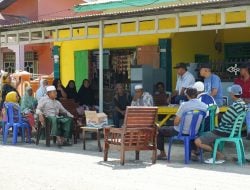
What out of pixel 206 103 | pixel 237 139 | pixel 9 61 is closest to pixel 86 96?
pixel 206 103

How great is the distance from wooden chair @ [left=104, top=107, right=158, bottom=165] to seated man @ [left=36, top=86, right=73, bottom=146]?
2343mm

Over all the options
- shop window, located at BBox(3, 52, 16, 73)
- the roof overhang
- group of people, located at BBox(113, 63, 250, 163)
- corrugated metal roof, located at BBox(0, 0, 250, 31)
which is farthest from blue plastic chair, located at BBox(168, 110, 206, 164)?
shop window, located at BBox(3, 52, 16, 73)

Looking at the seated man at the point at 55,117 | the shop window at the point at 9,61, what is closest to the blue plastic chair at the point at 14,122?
the seated man at the point at 55,117

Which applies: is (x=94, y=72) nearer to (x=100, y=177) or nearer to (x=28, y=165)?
(x=28, y=165)

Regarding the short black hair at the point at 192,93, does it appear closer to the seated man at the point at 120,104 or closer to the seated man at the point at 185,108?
the seated man at the point at 185,108

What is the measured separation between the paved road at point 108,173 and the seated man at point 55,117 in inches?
35.5

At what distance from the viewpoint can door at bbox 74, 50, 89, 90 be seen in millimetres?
17609

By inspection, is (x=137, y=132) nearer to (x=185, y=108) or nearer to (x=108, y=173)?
(x=185, y=108)

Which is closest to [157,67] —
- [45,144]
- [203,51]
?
[203,51]

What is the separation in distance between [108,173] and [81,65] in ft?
32.6

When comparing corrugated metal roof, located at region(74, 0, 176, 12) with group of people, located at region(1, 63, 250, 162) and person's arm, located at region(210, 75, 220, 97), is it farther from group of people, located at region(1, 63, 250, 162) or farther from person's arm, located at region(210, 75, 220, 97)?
Result: person's arm, located at region(210, 75, 220, 97)

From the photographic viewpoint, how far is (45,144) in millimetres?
11828

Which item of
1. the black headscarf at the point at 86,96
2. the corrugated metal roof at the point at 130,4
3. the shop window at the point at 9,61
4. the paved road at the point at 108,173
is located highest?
the corrugated metal roof at the point at 130,4

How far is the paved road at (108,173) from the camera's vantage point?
23.9ft
